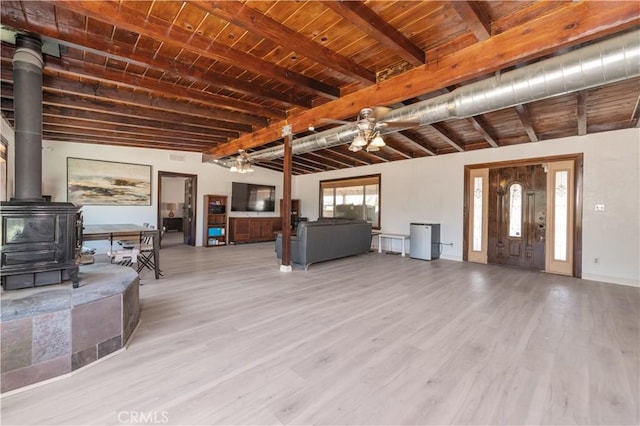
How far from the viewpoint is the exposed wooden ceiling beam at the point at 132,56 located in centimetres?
263

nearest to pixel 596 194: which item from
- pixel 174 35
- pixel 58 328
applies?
pixel 174 35

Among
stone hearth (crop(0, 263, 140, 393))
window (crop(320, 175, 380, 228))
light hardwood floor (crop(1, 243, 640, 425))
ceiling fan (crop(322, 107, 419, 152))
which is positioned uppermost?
ceiling fan (crop(322, 107, 419, 152))

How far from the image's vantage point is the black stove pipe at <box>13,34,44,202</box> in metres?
2.55

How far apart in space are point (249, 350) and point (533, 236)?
6.03 metres

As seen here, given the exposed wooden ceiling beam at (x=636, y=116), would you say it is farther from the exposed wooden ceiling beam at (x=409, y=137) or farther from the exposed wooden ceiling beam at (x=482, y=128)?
the exposed wooden ceiling beam at (x=409, y=137)

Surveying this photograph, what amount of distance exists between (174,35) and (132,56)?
829 millimetres

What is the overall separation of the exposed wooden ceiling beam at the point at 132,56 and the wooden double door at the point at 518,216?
16.6ft

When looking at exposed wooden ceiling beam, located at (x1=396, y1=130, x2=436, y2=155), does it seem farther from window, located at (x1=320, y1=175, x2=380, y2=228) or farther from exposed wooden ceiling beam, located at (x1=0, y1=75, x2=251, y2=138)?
exposed wooden ceiling beam, located at (x1=0, y1=75, x2=251, y2=138)

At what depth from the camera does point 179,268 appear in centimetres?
520

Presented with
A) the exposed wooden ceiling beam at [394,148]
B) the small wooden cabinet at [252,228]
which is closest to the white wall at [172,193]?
the small wooden cabinet at [252,228]

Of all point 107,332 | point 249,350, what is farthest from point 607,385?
point 107,332

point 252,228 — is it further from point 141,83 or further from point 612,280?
point 612,280

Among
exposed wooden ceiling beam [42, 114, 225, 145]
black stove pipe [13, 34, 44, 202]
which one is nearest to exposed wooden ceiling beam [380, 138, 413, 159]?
exposed wooden ceiling beam [42, 114, 225, 145]

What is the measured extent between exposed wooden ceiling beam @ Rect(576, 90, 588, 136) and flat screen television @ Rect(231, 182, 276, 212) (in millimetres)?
8535
